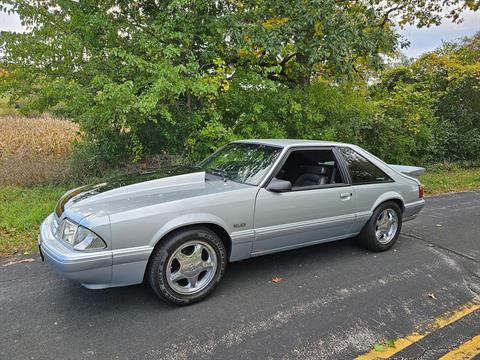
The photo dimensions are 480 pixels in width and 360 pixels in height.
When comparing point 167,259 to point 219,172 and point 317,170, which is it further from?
point 317,170

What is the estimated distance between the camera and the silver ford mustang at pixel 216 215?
2.95m

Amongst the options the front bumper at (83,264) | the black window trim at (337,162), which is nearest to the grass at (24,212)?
the front bumper at (83,264)

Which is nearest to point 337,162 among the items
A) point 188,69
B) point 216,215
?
point 216,215

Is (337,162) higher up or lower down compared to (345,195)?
higher up

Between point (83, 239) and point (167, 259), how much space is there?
718mm

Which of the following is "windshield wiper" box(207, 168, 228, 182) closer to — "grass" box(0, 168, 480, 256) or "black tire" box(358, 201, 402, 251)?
"black tire" box(358, 201, 402, 251)

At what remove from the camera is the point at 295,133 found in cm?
902

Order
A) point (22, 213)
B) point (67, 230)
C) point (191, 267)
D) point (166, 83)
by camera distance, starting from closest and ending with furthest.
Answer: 1. point (67, 230)
2. point (191, 267)
3. point (22, 213)
4. point (166, 83)

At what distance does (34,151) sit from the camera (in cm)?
962

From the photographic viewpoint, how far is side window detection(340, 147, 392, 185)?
451 cm

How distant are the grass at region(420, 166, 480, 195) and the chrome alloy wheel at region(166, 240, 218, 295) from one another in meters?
7.56

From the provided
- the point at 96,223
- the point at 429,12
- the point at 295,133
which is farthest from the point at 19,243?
the point at 429,12

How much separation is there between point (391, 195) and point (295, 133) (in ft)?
14.9

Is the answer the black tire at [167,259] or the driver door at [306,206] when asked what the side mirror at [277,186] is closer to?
the driver door at [306,206]
